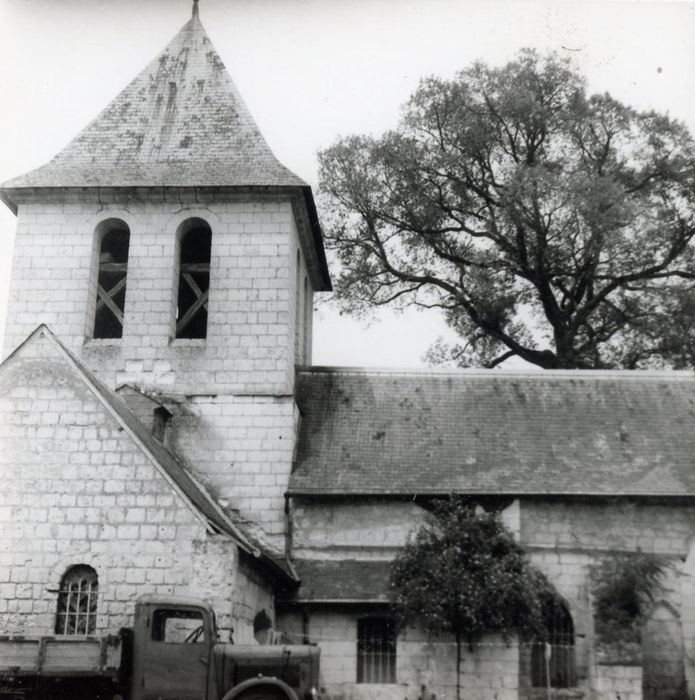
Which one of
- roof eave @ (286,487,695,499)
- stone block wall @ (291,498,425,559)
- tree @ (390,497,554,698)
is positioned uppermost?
roof eave @ (286,487,695,499)

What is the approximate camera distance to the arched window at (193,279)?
23.0m

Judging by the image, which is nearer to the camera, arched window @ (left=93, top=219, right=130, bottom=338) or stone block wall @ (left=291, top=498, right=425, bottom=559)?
stone block wall @ (left=291, top=498, right=425, bottom=559)

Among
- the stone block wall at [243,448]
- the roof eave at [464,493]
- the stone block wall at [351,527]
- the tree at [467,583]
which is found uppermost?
A: the stone block wall at [243,448]

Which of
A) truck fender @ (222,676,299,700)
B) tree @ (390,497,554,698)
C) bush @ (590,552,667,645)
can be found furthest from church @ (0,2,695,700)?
truck fender @ (222,676,299,700)

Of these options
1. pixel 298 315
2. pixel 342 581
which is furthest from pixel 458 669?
pixel 298 315

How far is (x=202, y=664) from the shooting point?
13.1m

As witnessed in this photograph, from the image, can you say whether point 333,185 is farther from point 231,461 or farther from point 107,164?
point 231,461

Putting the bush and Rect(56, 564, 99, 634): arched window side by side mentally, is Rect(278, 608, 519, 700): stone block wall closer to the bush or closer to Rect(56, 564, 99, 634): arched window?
the bush

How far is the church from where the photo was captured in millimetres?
16375

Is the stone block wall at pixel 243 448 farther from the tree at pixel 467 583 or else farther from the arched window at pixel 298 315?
the tree at pixel 467 583

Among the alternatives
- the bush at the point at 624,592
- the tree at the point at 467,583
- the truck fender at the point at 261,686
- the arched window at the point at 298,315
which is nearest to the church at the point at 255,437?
the arched window at the point at 298,315

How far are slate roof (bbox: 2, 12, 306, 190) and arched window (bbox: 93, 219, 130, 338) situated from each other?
55.5 inches

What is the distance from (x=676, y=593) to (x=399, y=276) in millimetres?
14903

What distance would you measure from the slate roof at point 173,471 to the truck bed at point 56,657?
3668 millimetres
